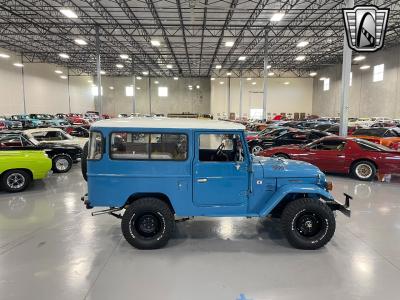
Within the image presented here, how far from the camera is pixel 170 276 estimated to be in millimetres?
4156

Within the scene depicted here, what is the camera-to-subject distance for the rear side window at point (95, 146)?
188 inches

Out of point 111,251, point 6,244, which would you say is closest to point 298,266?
point 111,251

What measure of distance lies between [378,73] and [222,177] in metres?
31.2

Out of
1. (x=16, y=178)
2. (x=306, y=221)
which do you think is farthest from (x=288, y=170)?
(x=16, y=178)

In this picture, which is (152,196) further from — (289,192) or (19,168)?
(19,168)

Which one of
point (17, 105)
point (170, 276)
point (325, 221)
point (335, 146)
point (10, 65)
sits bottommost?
point (170, 276)

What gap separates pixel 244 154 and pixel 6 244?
13.7ft

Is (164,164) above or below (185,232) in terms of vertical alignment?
above

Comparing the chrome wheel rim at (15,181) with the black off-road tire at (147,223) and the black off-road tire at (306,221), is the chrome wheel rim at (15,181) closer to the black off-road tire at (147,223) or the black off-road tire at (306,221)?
the black off-road tire at (147,223)

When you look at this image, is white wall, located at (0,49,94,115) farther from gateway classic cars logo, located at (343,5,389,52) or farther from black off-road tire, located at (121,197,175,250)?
gateway classic cars logo, located at (343,5,389,52)

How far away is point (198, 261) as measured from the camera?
4.57 m

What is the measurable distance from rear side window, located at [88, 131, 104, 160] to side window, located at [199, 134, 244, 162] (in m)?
1.56

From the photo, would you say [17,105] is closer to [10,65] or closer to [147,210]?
[10,65]

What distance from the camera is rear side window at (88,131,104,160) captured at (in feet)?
15.7
